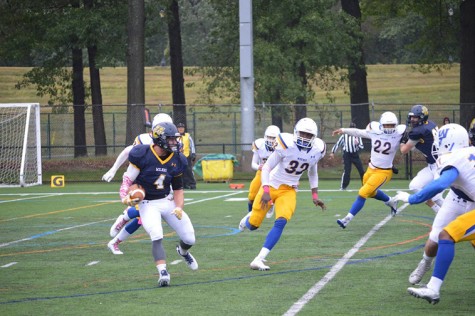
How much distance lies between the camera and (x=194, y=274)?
10336mm

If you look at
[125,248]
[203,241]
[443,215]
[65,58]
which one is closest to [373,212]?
[203,241]

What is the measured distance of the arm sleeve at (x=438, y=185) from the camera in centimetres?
787

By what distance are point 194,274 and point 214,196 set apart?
1187 cm

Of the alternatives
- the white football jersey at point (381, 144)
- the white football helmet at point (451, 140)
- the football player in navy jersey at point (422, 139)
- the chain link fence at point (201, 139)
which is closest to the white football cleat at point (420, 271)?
the white football helmet at point (451, 140)

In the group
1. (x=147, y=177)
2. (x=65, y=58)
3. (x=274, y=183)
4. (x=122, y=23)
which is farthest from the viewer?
(x=65, y=58)

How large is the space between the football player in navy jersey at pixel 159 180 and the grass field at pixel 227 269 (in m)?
0.56

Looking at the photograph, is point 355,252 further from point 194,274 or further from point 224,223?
point 224,223

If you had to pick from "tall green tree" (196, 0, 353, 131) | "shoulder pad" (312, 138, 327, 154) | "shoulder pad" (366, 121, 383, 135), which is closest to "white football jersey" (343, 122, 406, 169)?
"shoulder pad" (366, 121, 383, 135)

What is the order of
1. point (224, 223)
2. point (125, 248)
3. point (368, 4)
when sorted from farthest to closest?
point (368, 4) → point (224, 223) → point (125, 248)

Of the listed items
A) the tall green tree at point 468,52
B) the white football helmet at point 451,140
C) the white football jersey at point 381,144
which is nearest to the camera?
the white football helmet at point 451,140

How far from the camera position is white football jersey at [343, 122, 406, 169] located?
15047mm

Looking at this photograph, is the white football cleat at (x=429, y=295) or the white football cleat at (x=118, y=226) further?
the white football cleat at (x=118, y=226)

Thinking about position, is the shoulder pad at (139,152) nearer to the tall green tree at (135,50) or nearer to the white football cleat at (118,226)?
the white football cleat at (118,226)

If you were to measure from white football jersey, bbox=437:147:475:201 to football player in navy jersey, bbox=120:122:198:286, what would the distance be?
2.99 m
